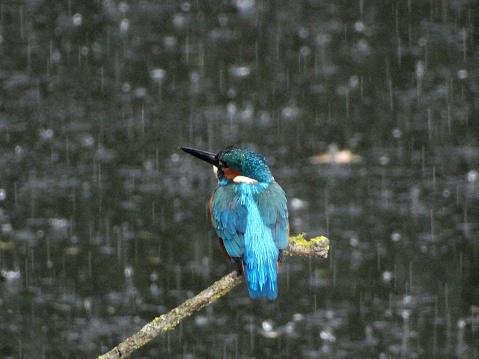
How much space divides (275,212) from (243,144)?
365 centimetres

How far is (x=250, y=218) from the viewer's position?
138 inches

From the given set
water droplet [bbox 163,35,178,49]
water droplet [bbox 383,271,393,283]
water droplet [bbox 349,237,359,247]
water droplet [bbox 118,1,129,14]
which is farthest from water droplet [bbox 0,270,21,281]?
water droplet [bbox 118,1,129,14]

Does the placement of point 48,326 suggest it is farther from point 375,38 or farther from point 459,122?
point 375,38

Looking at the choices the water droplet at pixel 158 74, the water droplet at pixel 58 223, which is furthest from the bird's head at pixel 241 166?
the water droplet at pixel 158 74

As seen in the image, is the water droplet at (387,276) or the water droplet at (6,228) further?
the water droplet at (6,228)

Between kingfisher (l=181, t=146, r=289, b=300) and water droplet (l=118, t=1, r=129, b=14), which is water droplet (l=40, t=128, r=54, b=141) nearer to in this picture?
water droplet (l=118, t=1, r=129, b=14)

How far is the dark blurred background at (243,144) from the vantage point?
17.6 feet

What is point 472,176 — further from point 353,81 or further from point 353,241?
point 353,81

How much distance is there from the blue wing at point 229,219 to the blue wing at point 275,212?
72 millimetres

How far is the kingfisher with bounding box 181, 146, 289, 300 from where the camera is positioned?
330cm

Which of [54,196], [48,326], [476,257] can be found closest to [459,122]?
[476,257]

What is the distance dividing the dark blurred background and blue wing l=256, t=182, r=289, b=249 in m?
1.68

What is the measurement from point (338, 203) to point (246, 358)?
1.67m

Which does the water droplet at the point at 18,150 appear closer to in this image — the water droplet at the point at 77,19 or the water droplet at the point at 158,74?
the water droplet at the point at 158,74
